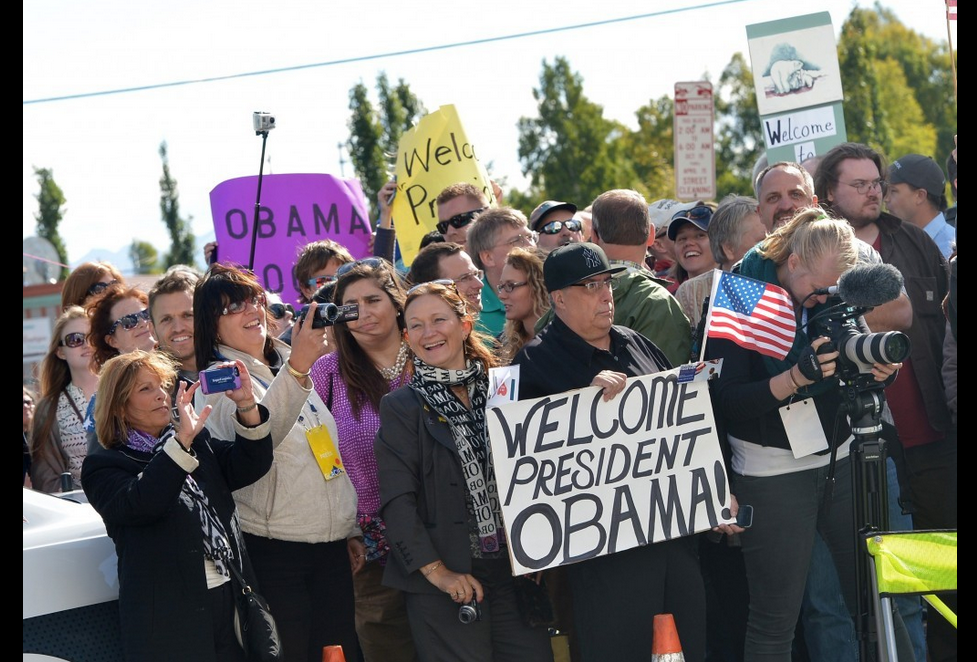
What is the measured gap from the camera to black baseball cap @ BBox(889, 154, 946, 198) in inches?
277

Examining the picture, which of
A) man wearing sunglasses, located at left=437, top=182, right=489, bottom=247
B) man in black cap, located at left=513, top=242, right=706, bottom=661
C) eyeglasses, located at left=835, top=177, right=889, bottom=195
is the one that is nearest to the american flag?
man in black cap, located at left=513, top=242, right=706, bottom=661

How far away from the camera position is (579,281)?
4699mm

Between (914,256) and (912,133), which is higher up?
(912,133)

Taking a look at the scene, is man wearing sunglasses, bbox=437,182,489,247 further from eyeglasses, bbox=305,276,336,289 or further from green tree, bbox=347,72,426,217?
green tree, bbox=347,72,426,217

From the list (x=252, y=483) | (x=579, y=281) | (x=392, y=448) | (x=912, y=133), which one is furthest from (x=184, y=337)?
(x=912, y=133)

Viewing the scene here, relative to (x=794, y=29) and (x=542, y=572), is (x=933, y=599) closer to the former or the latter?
(x=542, y=572)

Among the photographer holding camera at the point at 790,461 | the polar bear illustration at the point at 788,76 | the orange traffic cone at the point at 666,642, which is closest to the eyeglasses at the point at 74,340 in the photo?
the photographer holding camera at the point at 790,461

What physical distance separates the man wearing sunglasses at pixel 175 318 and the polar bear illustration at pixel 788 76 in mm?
5701

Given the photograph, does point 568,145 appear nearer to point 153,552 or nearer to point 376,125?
point 376,125

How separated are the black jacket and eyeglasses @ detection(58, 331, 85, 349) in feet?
7.86

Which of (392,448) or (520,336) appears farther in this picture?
(520,336)

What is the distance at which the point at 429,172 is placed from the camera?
8625mm

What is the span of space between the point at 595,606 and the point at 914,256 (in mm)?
2571

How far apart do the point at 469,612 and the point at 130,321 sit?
260 centimetres
